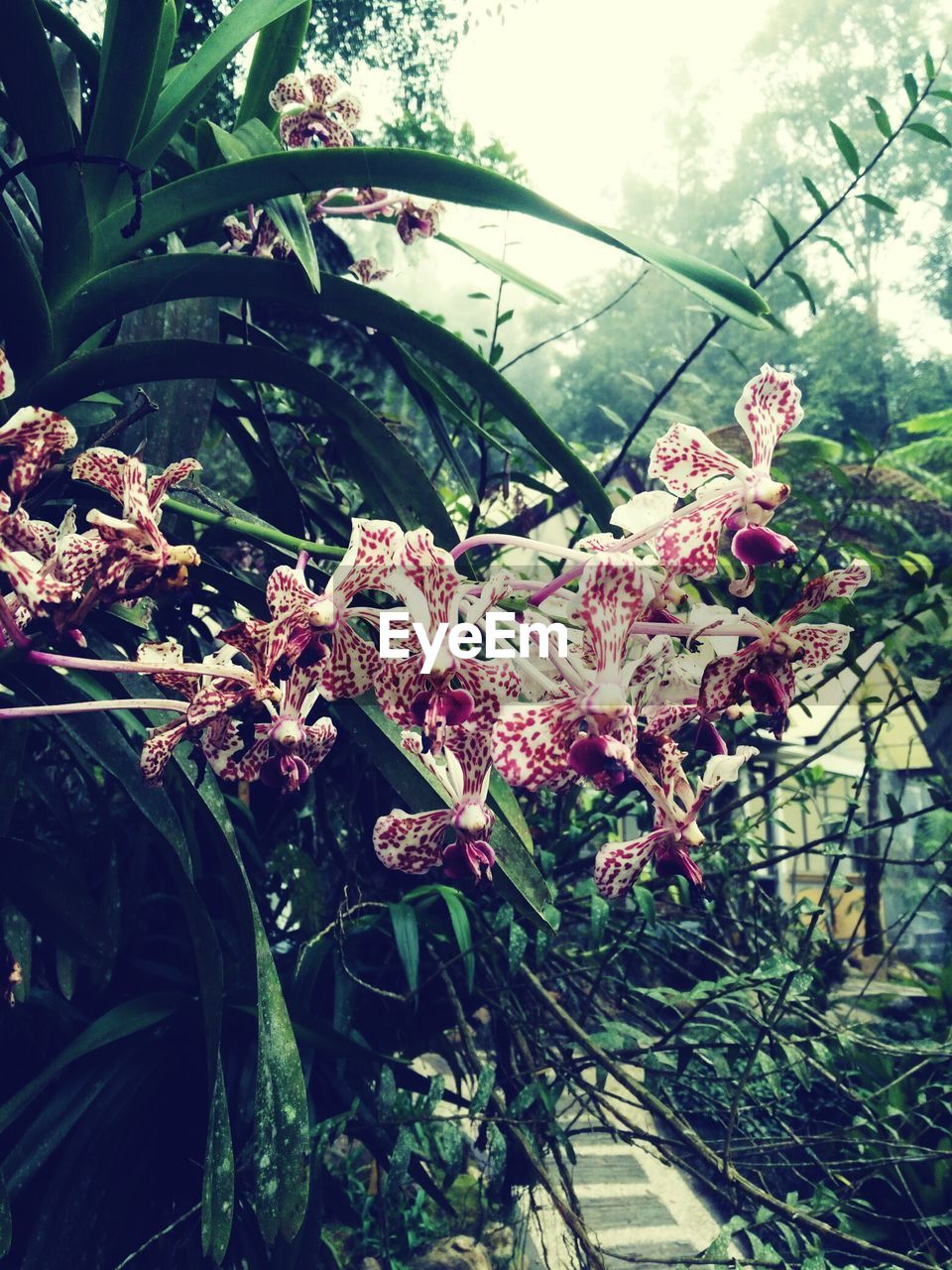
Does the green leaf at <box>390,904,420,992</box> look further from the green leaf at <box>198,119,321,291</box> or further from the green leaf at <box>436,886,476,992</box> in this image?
the green leaf at <box>198,119,321,291</box>

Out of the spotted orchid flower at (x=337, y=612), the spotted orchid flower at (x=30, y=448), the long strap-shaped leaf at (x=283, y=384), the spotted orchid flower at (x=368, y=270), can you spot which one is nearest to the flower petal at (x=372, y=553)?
the spotted orchid flower at (x=337, y=612)

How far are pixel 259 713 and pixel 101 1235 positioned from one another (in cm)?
60

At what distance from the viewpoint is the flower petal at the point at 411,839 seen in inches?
12.7

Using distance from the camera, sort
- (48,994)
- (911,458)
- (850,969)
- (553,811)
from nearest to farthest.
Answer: (48,994)
(553,811)
(850,969)
(911,458)

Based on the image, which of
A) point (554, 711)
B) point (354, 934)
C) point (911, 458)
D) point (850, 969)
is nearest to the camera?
point (554, 711)

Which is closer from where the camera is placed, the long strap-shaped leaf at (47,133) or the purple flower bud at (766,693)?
the purple flower bud at (766,693)

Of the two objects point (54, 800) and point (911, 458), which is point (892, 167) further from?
point (54, 800)

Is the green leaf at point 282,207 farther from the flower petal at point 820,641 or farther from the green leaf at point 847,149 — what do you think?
the green leaf at point 847,149

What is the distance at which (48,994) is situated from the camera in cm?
83

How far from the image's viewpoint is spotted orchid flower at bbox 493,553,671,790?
0.25 metres

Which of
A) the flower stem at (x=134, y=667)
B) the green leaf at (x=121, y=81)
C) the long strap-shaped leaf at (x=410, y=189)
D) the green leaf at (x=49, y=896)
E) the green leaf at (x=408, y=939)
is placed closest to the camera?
the flower stem at (x=134, y=667)

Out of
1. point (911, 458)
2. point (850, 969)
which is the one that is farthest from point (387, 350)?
point (911, 458)

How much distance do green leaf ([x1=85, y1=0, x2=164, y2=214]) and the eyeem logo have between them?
42 cm

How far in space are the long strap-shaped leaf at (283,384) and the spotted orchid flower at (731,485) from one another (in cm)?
20
